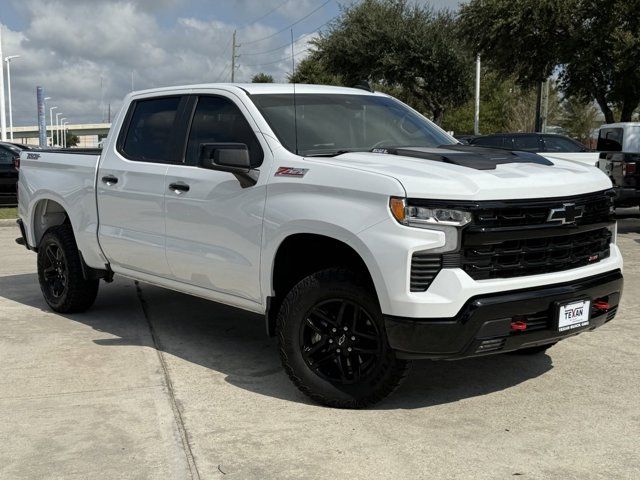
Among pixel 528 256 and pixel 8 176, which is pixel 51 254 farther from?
Result: pixel 8 176

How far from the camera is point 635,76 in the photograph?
69.1 feet

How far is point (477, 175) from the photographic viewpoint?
→ 13.3 feet

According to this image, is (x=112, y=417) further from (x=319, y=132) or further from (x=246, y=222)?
(x=319, y=132)

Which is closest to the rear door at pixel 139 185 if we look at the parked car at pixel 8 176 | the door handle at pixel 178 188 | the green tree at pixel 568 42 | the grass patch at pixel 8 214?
the door handle at pixel 178 188

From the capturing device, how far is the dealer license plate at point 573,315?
13.6 ft

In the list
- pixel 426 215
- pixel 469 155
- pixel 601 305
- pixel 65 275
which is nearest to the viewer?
pixel 426 215

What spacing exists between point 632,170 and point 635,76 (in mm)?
9636

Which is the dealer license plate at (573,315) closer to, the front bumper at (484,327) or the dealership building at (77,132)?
the front bumper at (484,327)

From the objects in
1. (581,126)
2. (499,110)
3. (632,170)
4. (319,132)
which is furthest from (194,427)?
(581,126)

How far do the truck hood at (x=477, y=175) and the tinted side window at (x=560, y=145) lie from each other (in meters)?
11.7

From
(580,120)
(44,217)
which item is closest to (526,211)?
(44,217)

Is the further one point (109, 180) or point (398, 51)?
point (398, 51)

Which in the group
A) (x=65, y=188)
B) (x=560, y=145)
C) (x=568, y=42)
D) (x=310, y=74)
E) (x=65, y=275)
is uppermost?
(x=310, y=74)

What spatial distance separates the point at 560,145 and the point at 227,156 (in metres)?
12.8
